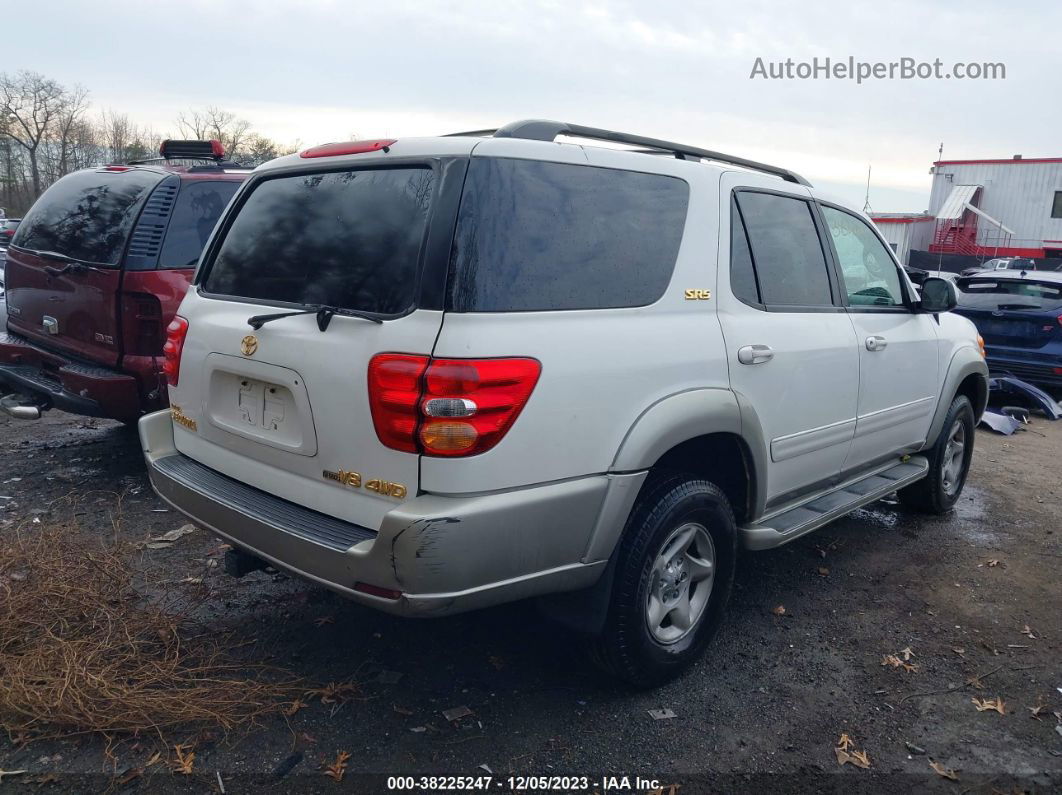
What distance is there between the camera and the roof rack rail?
9.27 ft

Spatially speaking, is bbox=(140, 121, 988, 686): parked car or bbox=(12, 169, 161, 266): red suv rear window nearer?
bbox=(140, 121, 988, 686): parked car

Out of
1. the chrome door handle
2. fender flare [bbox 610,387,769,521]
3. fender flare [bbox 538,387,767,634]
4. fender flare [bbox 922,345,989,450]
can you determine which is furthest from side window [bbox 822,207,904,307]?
fender flare [bbox 538,387,767,634]

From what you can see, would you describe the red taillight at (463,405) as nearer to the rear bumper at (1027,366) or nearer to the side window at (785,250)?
the side window at (785,250)

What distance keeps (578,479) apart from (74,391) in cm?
366

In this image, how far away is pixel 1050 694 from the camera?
3.29 metres

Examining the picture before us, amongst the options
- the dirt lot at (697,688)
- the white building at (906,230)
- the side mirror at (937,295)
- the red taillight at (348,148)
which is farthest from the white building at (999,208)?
the red taillight at (348,148)

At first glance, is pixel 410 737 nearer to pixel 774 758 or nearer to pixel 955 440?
pixel 774 758

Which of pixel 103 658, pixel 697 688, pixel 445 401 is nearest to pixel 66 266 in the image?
pixel 103 658

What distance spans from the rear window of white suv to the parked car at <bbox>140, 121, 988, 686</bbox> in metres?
0.01

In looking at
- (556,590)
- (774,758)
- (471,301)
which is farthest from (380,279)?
(774,758)

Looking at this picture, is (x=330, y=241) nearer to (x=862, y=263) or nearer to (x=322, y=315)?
(x=322, y=315)

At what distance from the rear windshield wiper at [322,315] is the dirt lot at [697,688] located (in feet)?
4.36

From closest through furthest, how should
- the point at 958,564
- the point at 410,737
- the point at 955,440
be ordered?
the point at 410,737 → the point at 958,564 → the point at 955,440

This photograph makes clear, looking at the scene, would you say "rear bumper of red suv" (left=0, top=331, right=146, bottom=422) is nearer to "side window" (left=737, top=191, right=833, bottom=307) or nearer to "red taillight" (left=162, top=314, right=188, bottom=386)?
"red taillight" (left=162, top=314, right=188, bottom=386)
